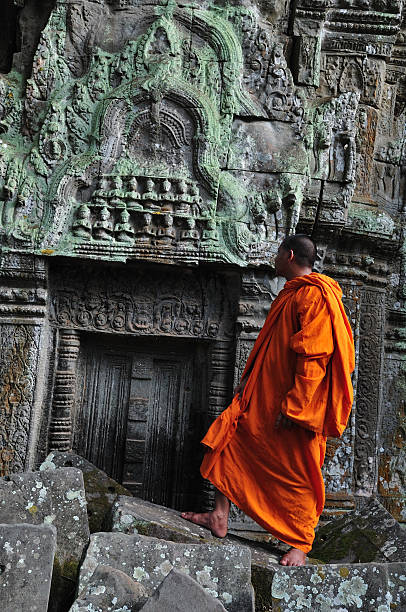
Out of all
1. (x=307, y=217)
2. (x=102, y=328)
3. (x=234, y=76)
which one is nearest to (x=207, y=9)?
(x=234, y=76)

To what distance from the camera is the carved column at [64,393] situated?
231 inches

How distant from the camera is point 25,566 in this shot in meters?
2.87

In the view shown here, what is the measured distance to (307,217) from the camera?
610 centimetres

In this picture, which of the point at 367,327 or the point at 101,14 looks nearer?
the point at 101,14

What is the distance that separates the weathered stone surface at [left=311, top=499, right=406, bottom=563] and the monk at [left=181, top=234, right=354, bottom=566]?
352 mm

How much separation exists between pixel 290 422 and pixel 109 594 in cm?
157

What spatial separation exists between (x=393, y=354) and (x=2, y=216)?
3.78 m

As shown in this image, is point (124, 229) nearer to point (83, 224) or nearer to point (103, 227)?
point (103, 227)

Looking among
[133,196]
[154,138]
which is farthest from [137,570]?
[154,138]

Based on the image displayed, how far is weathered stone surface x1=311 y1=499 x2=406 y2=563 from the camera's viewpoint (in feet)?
13.2

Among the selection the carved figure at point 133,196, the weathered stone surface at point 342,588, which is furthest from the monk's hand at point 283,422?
the carved figure at point 133,196

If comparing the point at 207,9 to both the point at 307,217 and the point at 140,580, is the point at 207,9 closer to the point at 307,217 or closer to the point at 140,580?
the point at 307,217

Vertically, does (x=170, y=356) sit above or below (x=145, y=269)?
below

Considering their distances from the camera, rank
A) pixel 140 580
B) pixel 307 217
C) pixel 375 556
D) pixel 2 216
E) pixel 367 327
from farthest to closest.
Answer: pixel 367 327, pixel 307 217, pixel 2 216, pixel 375 556, pixel 140 580
